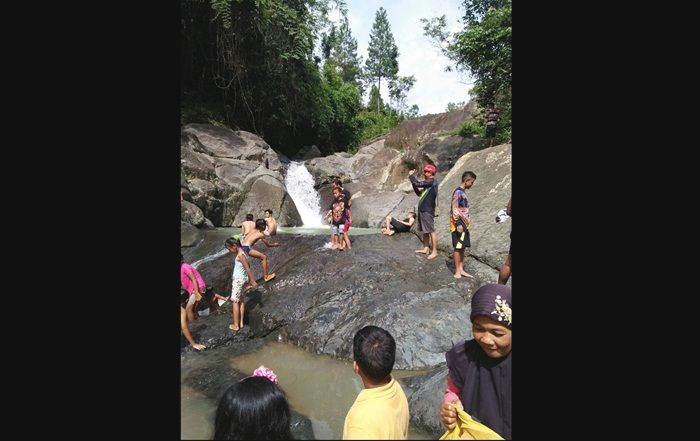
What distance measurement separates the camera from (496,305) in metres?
1.38

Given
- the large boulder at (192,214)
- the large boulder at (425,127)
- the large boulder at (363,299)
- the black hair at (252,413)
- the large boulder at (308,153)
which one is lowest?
the large boulder at (363,299)

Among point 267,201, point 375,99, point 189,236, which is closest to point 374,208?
point 267,201

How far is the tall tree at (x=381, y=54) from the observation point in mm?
24422

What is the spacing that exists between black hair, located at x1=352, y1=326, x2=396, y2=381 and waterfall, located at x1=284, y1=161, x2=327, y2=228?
1207cm

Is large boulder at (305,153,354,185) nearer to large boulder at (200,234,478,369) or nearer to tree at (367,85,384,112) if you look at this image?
large boulder at (200,234,478,369)

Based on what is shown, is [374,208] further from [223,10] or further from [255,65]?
[223,10]

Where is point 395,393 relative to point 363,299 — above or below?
above

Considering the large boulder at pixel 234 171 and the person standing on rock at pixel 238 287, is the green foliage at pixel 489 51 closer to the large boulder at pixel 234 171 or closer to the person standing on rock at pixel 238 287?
the large boulder at pixel 234 171

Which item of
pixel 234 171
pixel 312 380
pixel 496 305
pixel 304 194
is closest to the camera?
pixel 496 305

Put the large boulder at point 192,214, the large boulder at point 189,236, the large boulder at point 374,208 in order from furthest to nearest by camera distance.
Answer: the large boulder at point 374,208, the large boulder at point 192,214, the large boulder at point 189,236

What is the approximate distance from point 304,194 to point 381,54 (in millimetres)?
16960

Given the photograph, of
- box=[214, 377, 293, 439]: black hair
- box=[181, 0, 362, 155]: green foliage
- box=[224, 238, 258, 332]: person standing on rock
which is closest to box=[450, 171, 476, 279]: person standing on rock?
box=[224, 238, 258, 332]: person standing on rock

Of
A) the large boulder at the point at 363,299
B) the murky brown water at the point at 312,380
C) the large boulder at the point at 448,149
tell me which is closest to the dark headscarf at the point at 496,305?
the murky brown water at the point at 312,380
